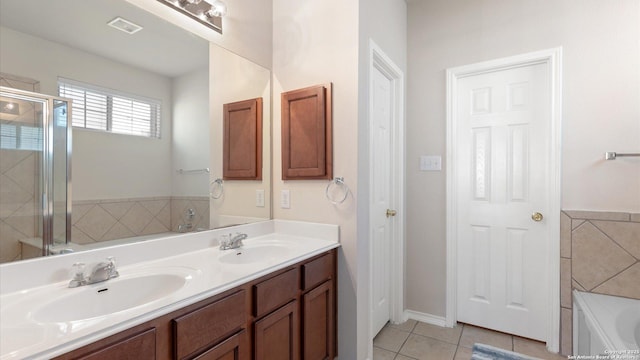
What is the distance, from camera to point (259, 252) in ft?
5.71

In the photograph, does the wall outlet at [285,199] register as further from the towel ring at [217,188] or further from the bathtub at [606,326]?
the bathtub at [606,326]

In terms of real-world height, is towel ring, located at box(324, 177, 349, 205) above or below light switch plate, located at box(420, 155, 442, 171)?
below

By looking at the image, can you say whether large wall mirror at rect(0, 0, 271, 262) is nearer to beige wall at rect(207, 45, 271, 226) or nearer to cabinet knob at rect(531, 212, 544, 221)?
beige wall at rect(207, 45, 271, 226)

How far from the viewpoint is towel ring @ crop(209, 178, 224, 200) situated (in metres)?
1.76

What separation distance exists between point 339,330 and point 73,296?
134 cm

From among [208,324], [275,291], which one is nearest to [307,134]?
[275,291]

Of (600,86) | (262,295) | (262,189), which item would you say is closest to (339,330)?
(262,295)

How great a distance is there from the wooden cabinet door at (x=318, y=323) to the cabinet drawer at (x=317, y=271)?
4 cm

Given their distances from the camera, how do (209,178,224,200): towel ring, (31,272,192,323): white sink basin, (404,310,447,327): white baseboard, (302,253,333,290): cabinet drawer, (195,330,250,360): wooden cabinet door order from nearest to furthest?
(31,272,192,323): white sink basin < (195,330,250,360): wooden cabinet door < (302,253,333,290): cabinet drawer < (209,178,224,200): towel ring < (404,310,447,327): white baseboard

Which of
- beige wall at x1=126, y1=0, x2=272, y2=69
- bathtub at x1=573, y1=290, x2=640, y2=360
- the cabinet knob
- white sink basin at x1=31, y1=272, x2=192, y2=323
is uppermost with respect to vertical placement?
beige wall at x1=126, y1=0, x2=272, y2=69

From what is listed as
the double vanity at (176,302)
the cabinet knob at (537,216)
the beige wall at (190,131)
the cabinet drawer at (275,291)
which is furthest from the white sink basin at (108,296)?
the cabinet knob at (537,216)

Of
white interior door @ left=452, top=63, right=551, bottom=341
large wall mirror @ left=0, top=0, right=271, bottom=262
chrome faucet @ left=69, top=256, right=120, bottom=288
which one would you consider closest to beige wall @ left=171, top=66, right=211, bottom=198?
large wall mirror @ left=0, top=0, right=271, bottom=262

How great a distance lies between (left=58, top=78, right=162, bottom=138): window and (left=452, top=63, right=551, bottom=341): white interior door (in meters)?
2.17

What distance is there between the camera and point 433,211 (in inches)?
99.1
